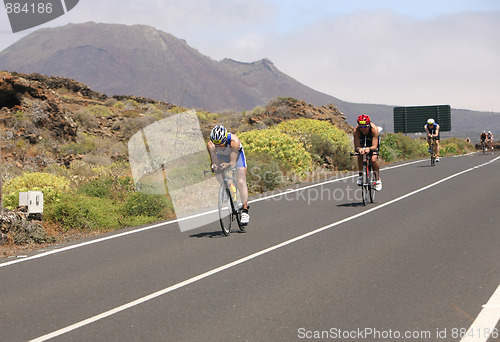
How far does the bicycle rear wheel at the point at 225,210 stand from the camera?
35.5ft

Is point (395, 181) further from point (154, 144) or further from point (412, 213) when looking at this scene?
point (154, 144)

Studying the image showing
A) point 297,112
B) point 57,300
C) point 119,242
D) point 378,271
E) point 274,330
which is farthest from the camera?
point 297,112

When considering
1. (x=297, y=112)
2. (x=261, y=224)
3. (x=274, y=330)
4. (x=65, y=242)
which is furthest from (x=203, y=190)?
(x=297, y=112)

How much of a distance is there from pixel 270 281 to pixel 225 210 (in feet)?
12.3

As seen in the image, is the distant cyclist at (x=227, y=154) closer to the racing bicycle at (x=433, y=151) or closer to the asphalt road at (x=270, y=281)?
the asphalt road at (x=270, y=281)

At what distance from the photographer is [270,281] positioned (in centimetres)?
745

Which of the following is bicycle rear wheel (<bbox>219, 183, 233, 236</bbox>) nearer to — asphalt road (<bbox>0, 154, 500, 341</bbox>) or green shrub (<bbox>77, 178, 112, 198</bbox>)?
asphalt road (<bbox>0, 154, 500, 341</bbox>)

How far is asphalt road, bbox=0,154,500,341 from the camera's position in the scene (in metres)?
5.72

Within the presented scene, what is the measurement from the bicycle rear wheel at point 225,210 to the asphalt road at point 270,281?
0.81 feet

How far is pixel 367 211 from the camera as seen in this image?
13750 mm

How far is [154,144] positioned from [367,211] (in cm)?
1621

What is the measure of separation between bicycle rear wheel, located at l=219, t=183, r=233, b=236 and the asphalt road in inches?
9.7

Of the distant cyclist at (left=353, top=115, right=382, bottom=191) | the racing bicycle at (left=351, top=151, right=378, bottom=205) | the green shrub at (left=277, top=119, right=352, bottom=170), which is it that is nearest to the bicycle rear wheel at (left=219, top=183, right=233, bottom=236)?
the distant cyclist at (left=353, top=115, right=382, bottom=191)

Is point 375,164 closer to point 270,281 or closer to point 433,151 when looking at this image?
point 270,281
